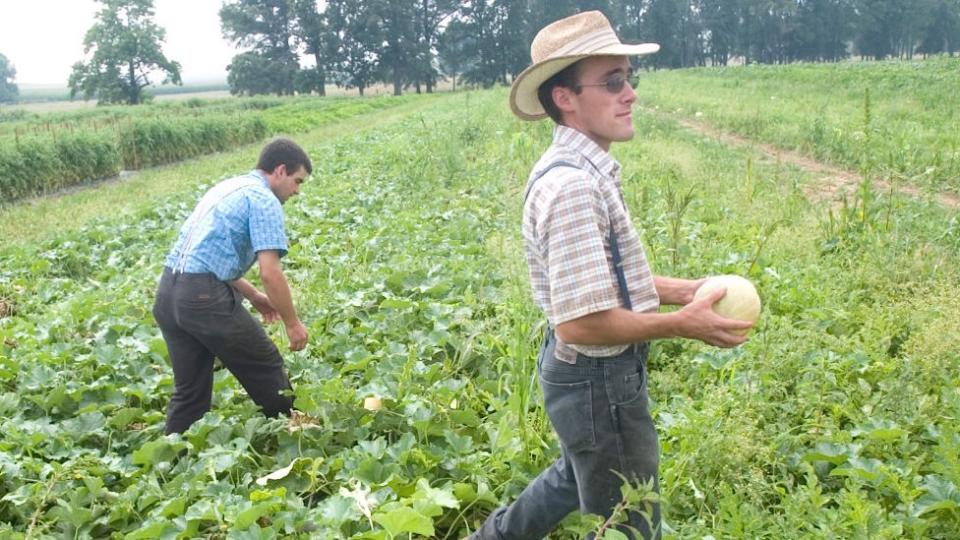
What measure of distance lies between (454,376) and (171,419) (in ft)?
5.46

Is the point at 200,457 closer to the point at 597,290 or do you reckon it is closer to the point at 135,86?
the point at 597,290

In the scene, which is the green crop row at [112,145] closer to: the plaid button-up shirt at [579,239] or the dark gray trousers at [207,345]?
the dark gray trousers at [207,345]

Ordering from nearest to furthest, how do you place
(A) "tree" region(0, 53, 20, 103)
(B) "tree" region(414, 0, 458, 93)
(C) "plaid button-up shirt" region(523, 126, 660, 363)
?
(C) "plaid button-up shirt" region(523, 126, 660, 363) < (B) "tree" region(414, 0, 458, 93) < (A) "tree" region(0, 53, 20, 103)

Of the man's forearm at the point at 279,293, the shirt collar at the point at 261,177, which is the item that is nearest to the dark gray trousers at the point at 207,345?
the man's forearm at the point at 279,293

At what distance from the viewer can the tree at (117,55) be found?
57.6 meters

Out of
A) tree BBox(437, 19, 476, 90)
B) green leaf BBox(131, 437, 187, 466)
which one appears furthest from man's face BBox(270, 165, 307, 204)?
tree BBox(437, 19, 476, 90)

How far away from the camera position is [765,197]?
8.66 metres

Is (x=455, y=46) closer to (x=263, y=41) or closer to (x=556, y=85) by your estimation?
(x=263, y=41)

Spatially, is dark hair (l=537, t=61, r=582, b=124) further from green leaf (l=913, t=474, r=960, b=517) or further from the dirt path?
the dirt path

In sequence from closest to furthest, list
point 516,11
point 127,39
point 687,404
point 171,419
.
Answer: point 687,404, point 171,419, point 127,39, point 516,11

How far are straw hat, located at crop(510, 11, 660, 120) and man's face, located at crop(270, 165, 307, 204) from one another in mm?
2002

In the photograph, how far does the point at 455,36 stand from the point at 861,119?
66.8 m

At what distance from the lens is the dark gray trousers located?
151 inches

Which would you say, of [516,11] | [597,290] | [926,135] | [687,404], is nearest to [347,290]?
[687,404]
